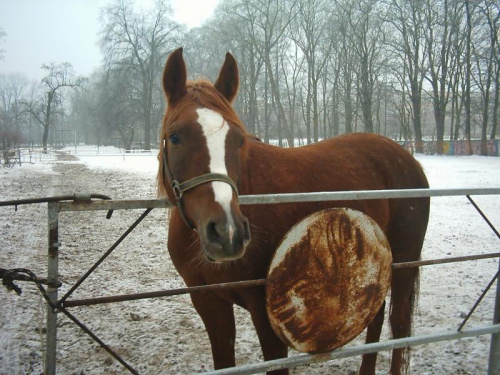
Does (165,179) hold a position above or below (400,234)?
above

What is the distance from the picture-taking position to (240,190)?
2.16 metres

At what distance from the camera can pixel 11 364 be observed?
116 inches

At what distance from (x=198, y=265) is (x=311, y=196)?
810mm

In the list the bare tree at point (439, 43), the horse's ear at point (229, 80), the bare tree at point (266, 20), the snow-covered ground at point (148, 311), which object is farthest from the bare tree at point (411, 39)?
the horse's ear at point (229, 80)

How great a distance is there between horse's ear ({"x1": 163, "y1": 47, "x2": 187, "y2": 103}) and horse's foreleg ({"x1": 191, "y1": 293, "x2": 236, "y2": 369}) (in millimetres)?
1288

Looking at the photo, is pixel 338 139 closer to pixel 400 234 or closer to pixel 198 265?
pixel 400 234

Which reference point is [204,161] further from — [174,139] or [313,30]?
[313,30]

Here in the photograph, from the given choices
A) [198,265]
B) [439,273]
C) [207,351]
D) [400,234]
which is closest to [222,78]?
[198,265]

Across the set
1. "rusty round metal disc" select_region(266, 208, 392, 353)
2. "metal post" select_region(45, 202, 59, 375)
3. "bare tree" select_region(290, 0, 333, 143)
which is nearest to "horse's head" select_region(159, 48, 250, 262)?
"rusty round metal disc" select_region(266, 208, 392, 353)

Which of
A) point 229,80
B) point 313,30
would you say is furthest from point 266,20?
point 229,80

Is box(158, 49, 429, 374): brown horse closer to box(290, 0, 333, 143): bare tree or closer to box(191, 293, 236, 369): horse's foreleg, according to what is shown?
box(191, 293, 236, 369): horse's foreleg

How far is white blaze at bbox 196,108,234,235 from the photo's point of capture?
61.3 inches

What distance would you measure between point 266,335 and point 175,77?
5.28 feet

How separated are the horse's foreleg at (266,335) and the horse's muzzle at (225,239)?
0.71 meters
